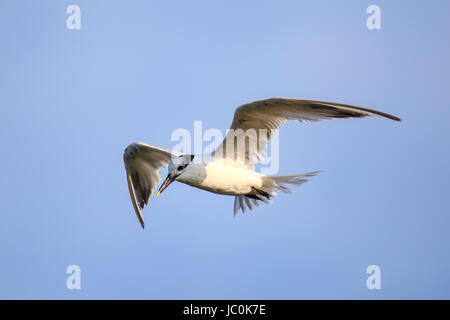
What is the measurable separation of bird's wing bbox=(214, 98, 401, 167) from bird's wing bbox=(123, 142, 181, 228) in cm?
136

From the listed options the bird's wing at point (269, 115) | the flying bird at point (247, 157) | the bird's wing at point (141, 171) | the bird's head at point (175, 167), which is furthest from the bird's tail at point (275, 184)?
the bird's wing at point (141, 171)

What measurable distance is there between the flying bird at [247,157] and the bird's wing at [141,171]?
0.09 ft

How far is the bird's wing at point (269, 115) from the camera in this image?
9.01 meters

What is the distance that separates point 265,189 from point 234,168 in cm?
62

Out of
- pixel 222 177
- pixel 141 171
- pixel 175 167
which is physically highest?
pixel 141 171

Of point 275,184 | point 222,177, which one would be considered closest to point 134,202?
point 222,177

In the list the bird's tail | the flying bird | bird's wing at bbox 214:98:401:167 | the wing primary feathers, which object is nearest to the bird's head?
the flying bird

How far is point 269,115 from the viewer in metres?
9.57

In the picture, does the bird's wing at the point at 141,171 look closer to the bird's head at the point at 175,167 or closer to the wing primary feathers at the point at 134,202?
the wing primary feathers at the point at 134,202

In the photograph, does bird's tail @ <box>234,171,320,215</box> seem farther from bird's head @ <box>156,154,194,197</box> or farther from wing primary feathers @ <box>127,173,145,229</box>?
wing primary feathers @ <box>127,173,145,229</box>

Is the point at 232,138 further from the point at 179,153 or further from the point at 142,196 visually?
the point at 142,196

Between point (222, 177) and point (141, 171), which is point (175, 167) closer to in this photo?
point (222, 177)

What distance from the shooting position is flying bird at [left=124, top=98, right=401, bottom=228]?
9141 mm

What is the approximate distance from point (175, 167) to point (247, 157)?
50.2 inches
